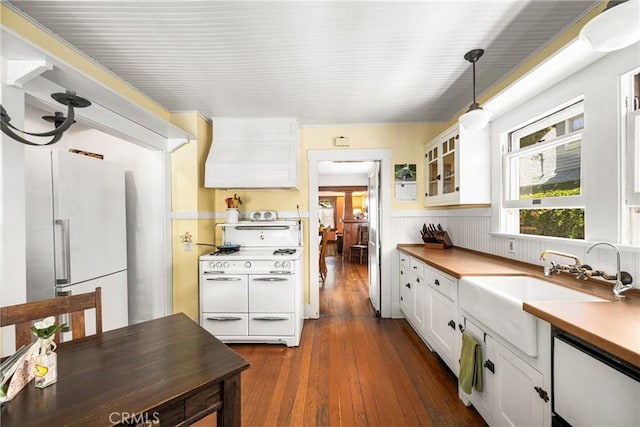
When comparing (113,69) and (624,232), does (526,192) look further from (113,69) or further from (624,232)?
(113,69)

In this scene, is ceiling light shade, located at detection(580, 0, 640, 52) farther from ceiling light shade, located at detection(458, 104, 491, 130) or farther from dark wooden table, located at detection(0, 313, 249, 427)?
dark wooden table, located at detection(0, 313, 249, 427)

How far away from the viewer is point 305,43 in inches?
69.0

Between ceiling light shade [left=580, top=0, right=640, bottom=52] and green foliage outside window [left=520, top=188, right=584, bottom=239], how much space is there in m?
1.07

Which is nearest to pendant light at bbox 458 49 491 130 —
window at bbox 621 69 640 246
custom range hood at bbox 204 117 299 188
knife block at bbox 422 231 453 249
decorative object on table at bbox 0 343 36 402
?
window at bbox 621 69 640 246

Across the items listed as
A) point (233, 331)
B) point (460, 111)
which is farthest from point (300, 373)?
point (460, 111)

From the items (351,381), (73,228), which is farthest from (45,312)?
(351,381)

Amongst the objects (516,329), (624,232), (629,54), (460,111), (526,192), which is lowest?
(516,329)

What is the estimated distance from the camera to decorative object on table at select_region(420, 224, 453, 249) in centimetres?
309

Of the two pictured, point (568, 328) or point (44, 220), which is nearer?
point (568, 328)

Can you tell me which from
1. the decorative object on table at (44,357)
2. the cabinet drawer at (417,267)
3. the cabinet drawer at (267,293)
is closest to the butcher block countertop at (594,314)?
the cabinet drawer at (417,267)

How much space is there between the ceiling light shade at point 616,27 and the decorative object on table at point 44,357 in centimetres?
216

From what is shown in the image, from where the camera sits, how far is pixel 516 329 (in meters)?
1.25

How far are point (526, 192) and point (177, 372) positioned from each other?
2668mm

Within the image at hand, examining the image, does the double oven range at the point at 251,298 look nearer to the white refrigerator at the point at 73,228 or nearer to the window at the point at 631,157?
the white refrigerator at the point at 73,228
